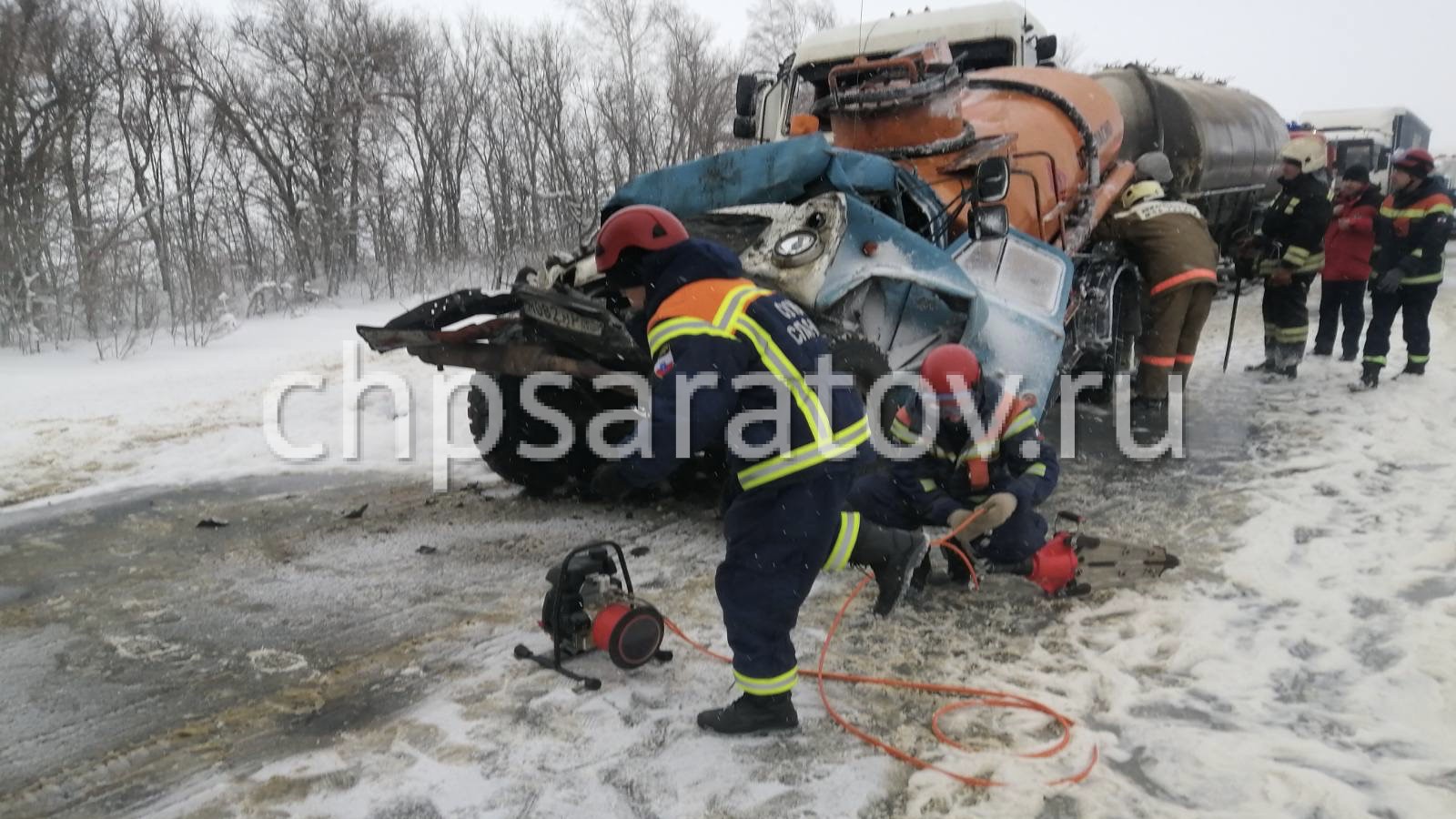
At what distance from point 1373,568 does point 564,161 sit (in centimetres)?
1974

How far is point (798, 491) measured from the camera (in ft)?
9.23

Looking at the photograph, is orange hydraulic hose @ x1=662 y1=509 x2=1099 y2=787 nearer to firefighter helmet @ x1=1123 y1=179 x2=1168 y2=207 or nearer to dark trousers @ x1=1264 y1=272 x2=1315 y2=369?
firefighter helmet @ x1=1123 y1=179 x2=1168 y2=207

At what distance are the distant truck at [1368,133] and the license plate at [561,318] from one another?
40.9ft

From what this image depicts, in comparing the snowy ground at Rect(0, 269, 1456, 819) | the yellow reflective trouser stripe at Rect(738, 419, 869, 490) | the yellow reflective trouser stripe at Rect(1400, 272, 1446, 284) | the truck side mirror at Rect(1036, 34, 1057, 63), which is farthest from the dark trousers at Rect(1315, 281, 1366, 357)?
the yellow reflective trouser stripe at Rect(738, 419, 869, 490)

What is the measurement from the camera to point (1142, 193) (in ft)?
22.7

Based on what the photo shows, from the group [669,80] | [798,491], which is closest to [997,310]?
[798,491]

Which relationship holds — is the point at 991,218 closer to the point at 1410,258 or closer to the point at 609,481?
the point at 609,481

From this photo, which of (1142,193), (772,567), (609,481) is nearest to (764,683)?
(772,567)

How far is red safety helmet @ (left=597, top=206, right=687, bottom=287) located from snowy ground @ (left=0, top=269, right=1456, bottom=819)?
4.53 feet

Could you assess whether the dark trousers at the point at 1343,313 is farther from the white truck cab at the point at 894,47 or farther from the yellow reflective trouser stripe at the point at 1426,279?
Result: the white truck cab at the point at 894,47

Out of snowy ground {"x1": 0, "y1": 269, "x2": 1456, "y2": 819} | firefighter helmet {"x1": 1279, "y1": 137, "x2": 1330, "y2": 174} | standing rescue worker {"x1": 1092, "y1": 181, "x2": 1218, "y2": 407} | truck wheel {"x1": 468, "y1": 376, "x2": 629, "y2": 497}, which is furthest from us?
firefighter helmet {"x1": 1279, "y1": 137, "x2": 1330, "y2": 174}

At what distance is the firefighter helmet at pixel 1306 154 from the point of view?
26.5 ft

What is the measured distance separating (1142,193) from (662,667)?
5.41m

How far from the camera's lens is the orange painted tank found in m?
5.79
